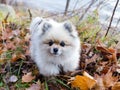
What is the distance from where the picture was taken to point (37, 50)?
3418mm

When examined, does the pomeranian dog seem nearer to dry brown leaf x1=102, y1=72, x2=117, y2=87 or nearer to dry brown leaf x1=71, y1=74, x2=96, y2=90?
dry brown leaf x1=71, y1=74, x2=96, y2=90

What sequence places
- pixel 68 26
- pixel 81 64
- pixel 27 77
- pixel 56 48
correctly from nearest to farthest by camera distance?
pixel 56 48 → pixel 68 26 → pixel 27 77 → pixel 81 64

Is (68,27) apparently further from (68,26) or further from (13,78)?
(13,78)

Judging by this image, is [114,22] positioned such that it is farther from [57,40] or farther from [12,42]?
[57,40]

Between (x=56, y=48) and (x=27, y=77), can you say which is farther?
(x=27, y=77)

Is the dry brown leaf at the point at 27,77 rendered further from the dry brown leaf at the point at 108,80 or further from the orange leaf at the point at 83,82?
the dry brown leaf at the point at 108,80

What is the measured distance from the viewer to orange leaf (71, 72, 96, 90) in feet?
10.4

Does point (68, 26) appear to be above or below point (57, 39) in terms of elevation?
above

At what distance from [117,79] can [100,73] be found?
0.24 m

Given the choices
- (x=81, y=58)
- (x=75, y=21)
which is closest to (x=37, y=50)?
(x=81, y=58)

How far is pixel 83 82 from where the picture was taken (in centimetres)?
321

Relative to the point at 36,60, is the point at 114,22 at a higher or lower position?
higher

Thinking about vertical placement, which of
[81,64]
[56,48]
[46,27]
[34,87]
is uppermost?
[46,27]

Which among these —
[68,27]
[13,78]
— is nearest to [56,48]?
[68,27]
